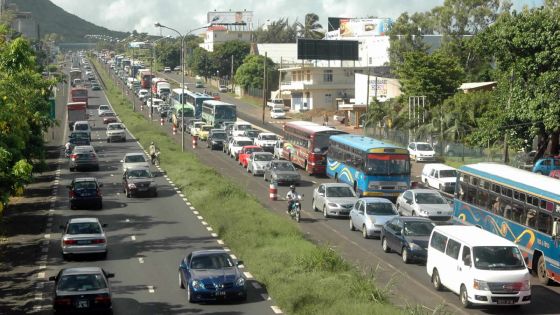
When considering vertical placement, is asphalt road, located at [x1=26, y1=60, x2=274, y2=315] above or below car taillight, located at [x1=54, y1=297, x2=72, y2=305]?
below

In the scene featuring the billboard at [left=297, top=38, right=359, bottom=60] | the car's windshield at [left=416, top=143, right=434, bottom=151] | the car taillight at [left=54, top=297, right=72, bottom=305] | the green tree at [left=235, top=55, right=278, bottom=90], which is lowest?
the car's windshield at [left=416, top=143, right=434, bottom=151]

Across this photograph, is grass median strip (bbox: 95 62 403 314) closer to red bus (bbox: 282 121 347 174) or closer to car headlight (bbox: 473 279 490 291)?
car headlight (bbox: 473 279 490 291)

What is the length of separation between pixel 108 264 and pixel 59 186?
2336 cm

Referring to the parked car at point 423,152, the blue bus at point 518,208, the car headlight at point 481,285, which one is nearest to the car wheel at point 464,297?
the car headlight at point 481,285

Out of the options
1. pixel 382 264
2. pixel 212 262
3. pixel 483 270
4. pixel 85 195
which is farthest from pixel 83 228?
pixel 483 270

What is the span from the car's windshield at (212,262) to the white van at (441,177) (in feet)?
87.5

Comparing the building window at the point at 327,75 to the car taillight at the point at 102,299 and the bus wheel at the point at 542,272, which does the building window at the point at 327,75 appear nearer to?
the bus wheel at the point at 542,272

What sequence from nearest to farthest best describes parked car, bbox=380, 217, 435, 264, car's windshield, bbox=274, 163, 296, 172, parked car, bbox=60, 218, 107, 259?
parked car, bbox=380, 217, 435, 264 → parked car, bbox=60, 218, 107, 259 → car's windshield, bbox=274, 163, 296, 172

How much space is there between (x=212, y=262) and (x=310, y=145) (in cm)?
3050

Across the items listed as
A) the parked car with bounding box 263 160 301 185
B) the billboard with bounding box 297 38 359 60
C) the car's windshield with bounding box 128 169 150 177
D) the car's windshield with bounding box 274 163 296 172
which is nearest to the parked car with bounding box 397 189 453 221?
the parked car with bounding box 263 160 301 185

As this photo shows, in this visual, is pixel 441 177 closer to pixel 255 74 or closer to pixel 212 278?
pixel 212 278

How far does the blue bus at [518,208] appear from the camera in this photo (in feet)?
86.9

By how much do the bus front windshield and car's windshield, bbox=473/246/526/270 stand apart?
19536 millimetres

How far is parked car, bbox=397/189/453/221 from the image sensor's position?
37125mm
